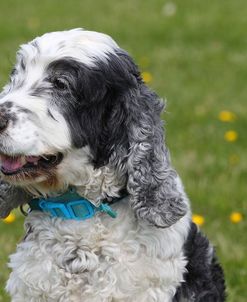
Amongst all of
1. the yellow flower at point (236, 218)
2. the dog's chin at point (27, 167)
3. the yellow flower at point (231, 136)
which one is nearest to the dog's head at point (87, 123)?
the dog's chin at point (27, 167)

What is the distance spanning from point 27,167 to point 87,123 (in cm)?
34

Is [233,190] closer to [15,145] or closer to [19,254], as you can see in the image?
[19,254]

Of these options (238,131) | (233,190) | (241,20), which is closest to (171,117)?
(238,131)

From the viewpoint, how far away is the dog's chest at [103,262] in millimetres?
4008

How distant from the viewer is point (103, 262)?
4.03 metres

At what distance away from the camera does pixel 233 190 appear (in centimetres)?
644

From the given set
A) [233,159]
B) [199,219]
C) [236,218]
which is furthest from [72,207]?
[233,159]

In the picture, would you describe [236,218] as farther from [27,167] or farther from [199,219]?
[27,167]

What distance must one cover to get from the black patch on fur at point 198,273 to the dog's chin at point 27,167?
86 cm

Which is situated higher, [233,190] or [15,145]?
[15,145]

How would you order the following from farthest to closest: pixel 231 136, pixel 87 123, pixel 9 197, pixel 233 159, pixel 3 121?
pixel 231 136 < pixel 233 159 < pixel 9 197 < pixel 87 123 < pixel 3 121

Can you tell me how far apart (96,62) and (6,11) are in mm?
8829

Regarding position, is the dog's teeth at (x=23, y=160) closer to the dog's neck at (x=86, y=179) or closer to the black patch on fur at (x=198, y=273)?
the dog's neck at (x=86, y=179)

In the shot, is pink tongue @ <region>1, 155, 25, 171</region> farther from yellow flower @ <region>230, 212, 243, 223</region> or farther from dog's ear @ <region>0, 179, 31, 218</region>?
yellow flower @ <region>230, 212, 243, 223</region>
